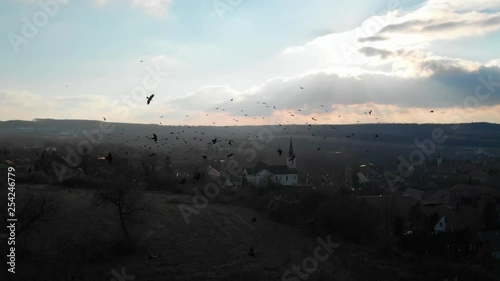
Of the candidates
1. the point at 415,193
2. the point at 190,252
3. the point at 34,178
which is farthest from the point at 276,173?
the point at 190,252

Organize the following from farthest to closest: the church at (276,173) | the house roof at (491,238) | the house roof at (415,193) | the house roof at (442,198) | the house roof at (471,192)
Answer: the church at (276,173) → the house roof at (471,192) → the house roof at (415,193) → the house roof at (442,198) → the house roof at (491,238)

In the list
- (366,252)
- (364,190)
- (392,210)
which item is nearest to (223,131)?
(364,190)

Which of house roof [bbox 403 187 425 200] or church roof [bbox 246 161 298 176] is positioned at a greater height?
church roof [bbox 246 161 298 176]

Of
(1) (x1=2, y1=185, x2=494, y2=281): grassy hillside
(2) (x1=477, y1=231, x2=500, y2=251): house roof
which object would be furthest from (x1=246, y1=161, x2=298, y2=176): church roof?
(2) (x1=477, y1=231, x2=500, y2=251): house roof

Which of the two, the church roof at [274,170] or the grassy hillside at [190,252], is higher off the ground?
the church roof at [274,170]

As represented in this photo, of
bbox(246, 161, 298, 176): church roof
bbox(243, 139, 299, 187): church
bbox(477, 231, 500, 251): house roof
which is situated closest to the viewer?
bbox(477, 231, 500, 251): house roof

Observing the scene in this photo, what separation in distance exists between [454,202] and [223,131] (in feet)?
472

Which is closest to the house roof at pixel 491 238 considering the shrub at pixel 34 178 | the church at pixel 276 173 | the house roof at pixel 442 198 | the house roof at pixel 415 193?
the house roof at pixel 442 198

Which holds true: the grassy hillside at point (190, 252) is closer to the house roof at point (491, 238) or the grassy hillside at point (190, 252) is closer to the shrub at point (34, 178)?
the house roof at point (491, 238)

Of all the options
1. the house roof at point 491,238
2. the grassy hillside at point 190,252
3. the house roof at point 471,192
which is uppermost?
the grassy hillside at point 190,252

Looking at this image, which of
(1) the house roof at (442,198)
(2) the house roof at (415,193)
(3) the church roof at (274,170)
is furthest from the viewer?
(3) the church roof at (274,170)

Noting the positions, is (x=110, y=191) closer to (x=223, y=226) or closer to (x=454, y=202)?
(x=223, y=226)

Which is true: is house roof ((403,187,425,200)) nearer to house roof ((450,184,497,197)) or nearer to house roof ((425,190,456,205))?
house roof ((425,190,456,205))

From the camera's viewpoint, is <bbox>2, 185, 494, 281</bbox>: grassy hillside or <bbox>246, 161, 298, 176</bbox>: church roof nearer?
<bbox>2, 185, 494, 281</bbox>: grassy hillside
